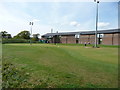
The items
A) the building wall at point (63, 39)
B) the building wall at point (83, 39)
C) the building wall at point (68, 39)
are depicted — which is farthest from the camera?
the building wall at point (63, 39)

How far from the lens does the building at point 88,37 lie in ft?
179

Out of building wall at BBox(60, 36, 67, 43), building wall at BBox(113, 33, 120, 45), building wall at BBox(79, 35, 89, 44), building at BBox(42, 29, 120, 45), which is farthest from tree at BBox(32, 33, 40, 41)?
building wall at BBox(113, 33, 120, 45)

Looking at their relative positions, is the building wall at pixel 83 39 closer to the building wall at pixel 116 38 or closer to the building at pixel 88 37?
the building at pixel 88 37

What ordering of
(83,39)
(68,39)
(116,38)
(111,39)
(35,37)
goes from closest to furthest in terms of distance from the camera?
1. (116,38)
2. (111,39)
3. (83,39)
4. (68,39)
5. (35,37)

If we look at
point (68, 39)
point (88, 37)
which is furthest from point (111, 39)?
point (68, 39)

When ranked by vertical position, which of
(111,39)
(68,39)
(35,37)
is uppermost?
(35,37)

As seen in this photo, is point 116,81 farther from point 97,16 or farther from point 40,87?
point 97,16

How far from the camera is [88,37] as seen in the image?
65.5 m

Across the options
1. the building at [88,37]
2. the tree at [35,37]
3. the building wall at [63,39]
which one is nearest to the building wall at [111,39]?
the building at [88,37]

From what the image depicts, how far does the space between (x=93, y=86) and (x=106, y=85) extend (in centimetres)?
52

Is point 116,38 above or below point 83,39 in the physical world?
above

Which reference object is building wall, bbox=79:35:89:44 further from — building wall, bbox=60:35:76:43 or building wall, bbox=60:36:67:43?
building wall, bbox=60:36:67:43

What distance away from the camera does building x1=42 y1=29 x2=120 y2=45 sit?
54.6 m

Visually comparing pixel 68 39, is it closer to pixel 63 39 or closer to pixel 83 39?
pixel 63 39
